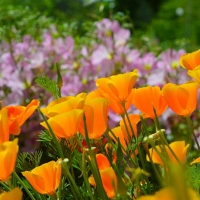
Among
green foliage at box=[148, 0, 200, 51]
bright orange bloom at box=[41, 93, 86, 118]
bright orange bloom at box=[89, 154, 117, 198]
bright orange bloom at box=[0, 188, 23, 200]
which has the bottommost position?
green foliage at box=[148, 0, 200, 51]

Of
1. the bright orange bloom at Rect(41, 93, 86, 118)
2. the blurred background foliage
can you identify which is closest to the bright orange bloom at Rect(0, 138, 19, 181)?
the bright orange bloom at Rect(41, 93, 86, 118)

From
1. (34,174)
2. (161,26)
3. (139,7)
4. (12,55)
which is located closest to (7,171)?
(34,174)

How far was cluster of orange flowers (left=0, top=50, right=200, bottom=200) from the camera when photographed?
0.65 meters

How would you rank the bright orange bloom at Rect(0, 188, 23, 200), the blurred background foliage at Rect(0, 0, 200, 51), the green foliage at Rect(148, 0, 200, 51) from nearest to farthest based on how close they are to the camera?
the bright orange bloom at Rect(0, 188, 23, 200), the blurred background foliage at Rect(0, 0, 200, 51), the green foliage at Rect(148, 0, 200, 51)

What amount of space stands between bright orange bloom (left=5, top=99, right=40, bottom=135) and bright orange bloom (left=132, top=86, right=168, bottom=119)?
0.45 ft

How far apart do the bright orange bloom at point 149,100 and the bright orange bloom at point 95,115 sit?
70 millimetres

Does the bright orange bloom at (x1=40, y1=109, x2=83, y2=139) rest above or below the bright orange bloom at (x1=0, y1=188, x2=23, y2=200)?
above

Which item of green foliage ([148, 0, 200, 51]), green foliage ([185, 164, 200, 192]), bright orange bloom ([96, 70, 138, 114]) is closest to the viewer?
green foliage ([185, 164, 200, 192])

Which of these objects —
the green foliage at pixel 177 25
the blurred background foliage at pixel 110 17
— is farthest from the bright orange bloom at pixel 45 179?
the green foliage at pixel 177 25

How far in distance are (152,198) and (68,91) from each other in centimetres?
152

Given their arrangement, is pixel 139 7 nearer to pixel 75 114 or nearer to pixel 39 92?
pixel 39 92

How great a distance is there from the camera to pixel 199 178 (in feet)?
2.07

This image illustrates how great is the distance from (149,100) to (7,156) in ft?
0.80

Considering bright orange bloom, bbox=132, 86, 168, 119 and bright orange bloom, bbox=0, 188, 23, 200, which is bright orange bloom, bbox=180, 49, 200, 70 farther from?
bright orange bloom, bbox=0, 188, 23, 200
